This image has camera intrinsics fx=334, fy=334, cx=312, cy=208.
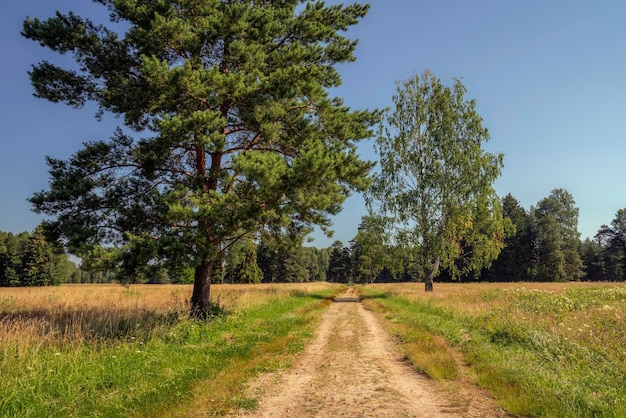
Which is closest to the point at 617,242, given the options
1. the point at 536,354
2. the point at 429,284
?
the point at 429,284

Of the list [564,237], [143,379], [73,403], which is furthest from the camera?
[564,237]

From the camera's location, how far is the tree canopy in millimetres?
9828

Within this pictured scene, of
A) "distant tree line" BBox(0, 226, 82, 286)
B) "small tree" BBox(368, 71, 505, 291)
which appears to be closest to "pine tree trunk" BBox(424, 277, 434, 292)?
"small tree" BBox(368, 71, 505, 291)

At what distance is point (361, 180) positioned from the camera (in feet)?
43.7

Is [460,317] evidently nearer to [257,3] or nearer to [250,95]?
[250,95]

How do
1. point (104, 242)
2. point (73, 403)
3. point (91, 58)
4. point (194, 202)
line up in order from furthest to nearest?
1. point (91, 58)
2. point (104, 242)
3. point (194, 202)
4. point (73, 403)

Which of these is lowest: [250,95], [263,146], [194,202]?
[194,202]

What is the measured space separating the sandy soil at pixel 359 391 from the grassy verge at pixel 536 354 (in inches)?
18.0

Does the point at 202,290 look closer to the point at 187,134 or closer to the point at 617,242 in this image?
the point at 187,134

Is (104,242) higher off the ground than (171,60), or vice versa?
(171,60)

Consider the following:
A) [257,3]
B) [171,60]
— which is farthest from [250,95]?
[257,3]

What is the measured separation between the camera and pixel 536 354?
729cm

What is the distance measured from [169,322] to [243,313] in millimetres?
3963

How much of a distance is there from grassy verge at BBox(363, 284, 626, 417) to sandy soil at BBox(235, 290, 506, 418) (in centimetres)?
46
